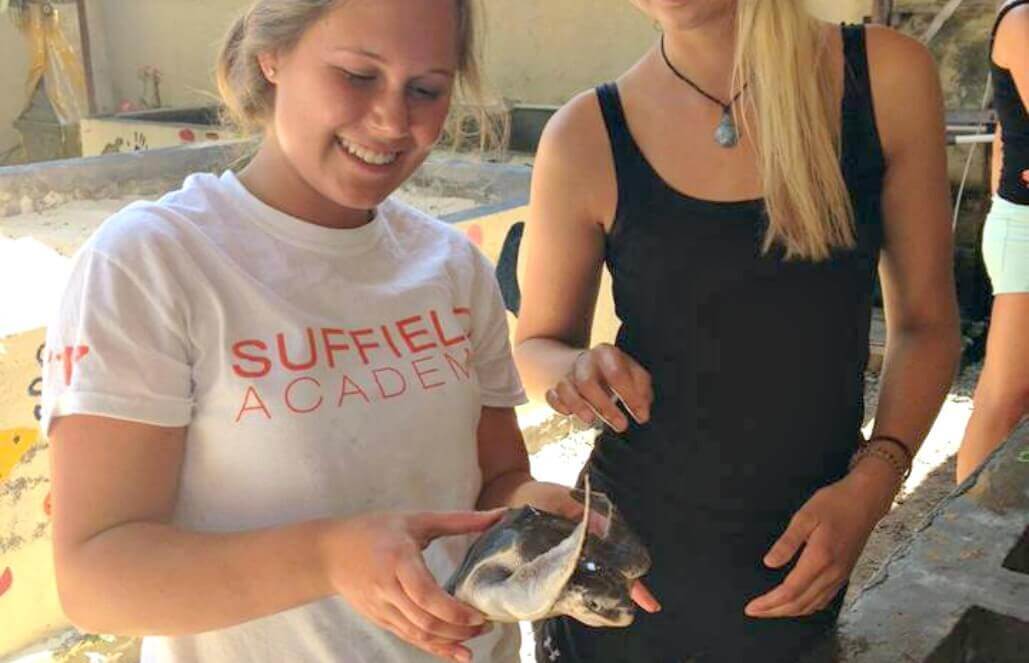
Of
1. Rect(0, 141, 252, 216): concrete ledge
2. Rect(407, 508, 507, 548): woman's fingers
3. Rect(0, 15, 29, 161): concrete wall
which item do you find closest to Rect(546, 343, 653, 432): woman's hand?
Rect(407, 508, 507, 548): woman's fingers

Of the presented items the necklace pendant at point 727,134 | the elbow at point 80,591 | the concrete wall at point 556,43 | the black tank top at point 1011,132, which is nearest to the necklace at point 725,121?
the necklace pendant at point 727,134

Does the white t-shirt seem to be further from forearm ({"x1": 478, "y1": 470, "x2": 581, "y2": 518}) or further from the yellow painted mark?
the yellow painted mark

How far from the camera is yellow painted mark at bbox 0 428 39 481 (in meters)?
2.92

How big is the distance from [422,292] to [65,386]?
401mm

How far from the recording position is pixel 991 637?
1.32 metres

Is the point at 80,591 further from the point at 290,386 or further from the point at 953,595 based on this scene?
the point at 953,595

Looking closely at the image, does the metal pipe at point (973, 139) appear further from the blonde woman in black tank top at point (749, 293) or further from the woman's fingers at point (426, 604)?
the woman's fingers at point (426, 604)

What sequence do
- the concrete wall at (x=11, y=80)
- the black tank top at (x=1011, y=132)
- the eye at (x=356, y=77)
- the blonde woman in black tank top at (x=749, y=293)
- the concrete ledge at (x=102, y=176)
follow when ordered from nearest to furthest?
the eye at (x=356, y=77), the blonde woman in black tank top at (x=749, y=293), the black tank top at (x=1011, y=132), the concrete ledge at (x=102, y=176), the concrete wall at (x=11, y=80)

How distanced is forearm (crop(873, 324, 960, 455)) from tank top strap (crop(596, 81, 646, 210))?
0.44 metres

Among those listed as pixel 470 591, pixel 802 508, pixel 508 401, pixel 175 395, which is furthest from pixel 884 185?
pixel 175 395

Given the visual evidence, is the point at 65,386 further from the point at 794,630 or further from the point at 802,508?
the point at 794,630

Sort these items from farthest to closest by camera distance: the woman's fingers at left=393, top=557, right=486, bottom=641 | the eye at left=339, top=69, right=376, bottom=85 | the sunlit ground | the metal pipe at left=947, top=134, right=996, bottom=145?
the metal pipe at left=947, top=134, right=996, bottom=145 < the sunlit ground < the eye at left=339, top=69, right=376, bottom=85 < the woman's fingers at left=393, top=557, right=486, bottom=641

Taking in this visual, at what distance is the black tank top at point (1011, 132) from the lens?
2271 millimetres

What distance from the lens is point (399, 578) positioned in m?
0.91
